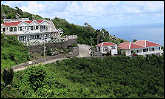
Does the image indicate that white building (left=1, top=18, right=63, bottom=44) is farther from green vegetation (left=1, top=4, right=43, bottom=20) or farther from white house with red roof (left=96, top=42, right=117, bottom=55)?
white house with red roof (left=96, top=42, right=117, bottom=55)

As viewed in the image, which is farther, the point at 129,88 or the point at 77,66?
the point at 77,66

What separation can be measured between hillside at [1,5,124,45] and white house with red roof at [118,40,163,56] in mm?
1824

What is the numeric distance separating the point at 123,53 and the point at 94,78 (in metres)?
6.69

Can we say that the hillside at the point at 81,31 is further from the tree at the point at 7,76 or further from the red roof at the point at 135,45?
the tree at the point at 7,76

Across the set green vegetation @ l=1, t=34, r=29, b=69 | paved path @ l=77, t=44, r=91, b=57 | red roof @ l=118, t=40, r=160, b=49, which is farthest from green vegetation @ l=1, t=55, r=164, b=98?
green vegetation @ l=1, t=34, r=29, b=69

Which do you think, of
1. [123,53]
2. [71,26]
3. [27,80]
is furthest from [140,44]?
[27,80]

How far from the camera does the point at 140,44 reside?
36812 mm

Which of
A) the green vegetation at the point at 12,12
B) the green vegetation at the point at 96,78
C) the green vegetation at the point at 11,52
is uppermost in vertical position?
the green vegetation at the point at 12,12

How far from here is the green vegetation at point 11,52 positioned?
2836 cm

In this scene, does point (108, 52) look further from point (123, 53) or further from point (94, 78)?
point (94, 78)

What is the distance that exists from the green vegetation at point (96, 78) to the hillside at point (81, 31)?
4.96 metres

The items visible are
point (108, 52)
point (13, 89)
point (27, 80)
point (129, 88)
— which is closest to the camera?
point (13, 89)

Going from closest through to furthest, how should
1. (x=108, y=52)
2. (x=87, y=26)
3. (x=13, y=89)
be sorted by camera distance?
1. (x=13, y=89)
2. (x=108, y=52)
3. (x=87, y=26)

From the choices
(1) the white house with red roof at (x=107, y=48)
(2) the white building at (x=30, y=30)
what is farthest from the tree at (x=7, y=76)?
(1) the white house with red roof at (x=107, y=48)
